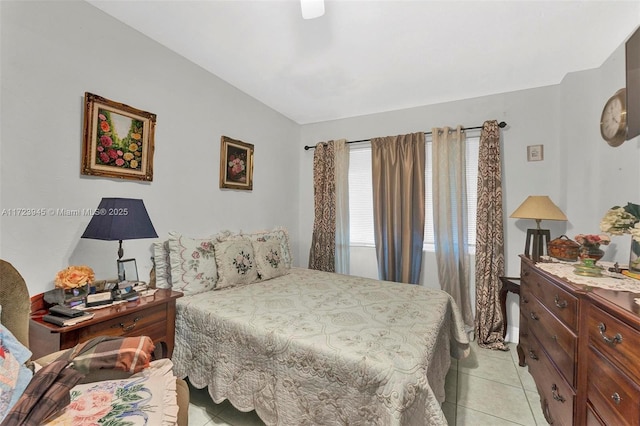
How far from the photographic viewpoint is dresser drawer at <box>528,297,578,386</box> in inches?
52.1

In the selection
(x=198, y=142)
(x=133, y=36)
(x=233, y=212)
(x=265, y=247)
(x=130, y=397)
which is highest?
(x=133, y=36)

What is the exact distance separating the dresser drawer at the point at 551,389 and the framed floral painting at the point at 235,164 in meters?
2.84

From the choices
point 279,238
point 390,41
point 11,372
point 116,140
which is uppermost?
point 390,41

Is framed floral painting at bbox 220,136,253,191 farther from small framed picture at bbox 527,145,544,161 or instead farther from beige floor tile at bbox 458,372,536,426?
small framed picture at bbox 527,145,544,161

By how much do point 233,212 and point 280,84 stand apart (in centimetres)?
142

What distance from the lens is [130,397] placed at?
1.02 meters

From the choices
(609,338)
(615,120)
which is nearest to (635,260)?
(609,338)

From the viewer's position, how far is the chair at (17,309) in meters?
1.10

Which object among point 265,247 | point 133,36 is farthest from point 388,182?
point 133,36

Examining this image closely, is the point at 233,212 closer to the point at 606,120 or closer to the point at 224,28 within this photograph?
the point at 224,28

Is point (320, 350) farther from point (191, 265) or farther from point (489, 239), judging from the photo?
point (489, 239)

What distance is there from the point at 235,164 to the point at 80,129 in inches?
51.1

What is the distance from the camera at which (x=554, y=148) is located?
265 cm

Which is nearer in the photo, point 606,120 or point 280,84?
point 606,120
